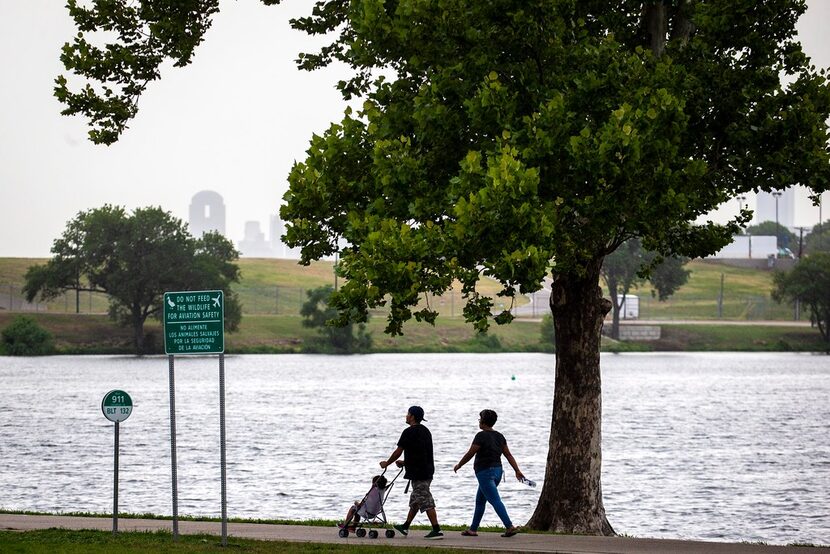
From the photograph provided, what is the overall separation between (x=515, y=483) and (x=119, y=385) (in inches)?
2441

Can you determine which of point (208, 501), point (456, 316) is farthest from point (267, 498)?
point (456, 316)

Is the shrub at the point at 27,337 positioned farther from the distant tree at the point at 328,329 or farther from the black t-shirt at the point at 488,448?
the black t-shirt at the point at 488,448

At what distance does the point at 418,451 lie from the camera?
2134cm

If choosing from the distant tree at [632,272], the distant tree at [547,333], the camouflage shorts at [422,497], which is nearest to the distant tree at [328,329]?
the distant tree at [547,333]

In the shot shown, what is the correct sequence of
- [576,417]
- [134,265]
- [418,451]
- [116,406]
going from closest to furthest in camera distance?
[418,451]
[116,406]
[576,417]
[134,265]

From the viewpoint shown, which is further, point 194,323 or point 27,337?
point 27,337

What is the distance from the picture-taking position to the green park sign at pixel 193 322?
2033cm

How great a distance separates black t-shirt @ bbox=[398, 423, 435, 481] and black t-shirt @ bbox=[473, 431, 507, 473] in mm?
732

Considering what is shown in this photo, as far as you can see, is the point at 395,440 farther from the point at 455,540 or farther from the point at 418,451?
the point at 418,451

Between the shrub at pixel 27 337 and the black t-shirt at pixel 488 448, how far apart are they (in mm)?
133358

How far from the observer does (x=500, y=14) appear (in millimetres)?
22797

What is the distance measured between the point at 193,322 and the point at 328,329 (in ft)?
442

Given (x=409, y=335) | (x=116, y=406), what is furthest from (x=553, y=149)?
(x=409, y=335)

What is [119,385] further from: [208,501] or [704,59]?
[704,59]
